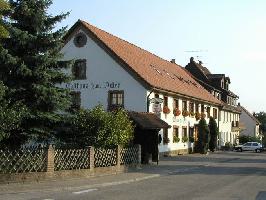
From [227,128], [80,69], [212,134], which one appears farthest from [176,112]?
[227,128]

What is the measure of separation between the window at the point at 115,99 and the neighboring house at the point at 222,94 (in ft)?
93.3

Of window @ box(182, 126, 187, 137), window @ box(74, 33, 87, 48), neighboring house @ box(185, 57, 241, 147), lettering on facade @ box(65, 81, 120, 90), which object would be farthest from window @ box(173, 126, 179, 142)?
neighboring house @ box(185, 57, 241, 147)

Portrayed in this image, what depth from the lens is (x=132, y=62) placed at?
1610 inches

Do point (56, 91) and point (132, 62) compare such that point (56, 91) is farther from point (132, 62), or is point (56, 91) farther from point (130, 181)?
point (132, 62)

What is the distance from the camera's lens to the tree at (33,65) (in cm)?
2273

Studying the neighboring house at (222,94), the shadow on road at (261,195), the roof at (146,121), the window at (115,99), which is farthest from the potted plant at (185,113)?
the shadow on road at (261,195)

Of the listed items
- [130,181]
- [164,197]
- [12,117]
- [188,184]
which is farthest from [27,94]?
[164,197]

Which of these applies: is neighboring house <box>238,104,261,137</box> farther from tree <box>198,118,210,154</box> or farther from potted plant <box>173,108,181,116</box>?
potted plant <box>173,108,181,116</box>

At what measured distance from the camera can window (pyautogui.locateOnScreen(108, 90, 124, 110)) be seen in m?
39.4

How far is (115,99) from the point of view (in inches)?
1571

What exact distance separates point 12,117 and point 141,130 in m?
12.0

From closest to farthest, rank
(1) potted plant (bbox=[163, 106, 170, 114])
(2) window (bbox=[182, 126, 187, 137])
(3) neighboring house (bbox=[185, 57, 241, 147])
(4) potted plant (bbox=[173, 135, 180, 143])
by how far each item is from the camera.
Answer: (1) potted plant (bbox=[163, 106, 170, 114])
(4) potted plant (bbox=[173, 135, 180, 143])
(2) window (bbox=[182, 126, 187, 137])
(3) neighboring house (bbox=[185, 57, 241, 147])

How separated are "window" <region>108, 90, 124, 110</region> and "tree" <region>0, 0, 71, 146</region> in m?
15.5

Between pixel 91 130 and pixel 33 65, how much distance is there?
418 cm
